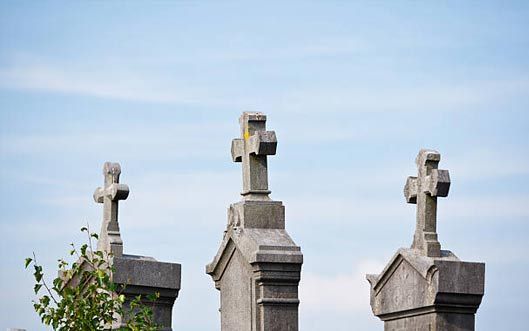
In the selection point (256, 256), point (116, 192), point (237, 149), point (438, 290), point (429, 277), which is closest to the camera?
point (438, 290)

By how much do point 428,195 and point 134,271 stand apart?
3.11m

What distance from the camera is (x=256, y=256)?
1230 cm

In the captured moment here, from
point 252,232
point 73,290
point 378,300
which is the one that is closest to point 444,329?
point 378,300

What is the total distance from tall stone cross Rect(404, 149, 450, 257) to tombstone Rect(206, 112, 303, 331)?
1.15m

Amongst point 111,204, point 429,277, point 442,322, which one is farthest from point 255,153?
point 442,322

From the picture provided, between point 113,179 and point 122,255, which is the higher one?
point 113,179

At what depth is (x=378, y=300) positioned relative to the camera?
13117mm

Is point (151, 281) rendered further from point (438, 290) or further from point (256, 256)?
point (438, 290)

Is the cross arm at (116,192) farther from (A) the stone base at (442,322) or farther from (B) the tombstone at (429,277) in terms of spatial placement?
(A) the stone base at (442,322)

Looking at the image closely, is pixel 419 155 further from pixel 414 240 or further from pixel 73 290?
pixel 73 290

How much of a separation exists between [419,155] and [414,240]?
32.8 inches

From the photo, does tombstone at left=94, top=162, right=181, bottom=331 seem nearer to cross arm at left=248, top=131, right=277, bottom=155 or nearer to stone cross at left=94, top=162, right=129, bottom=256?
stone cross at left=94, top=162, right=129, bottom=256

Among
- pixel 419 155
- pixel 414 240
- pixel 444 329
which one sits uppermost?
pixel 419 155

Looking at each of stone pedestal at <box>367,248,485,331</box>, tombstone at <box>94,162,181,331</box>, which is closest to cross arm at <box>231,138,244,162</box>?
tombstone at <box>94,162,181,331</box>
